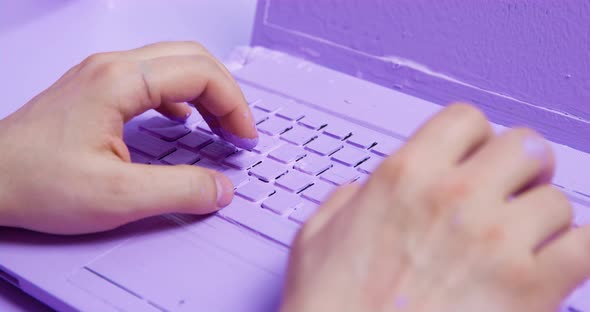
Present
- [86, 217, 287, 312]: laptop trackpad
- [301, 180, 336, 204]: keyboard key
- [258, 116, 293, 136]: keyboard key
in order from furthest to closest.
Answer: [258, 116, 293, 136]: keyboard key
[301, 180, 336, 204]: keyboard key
[86, 217, 287, 312]: laptop trackpad

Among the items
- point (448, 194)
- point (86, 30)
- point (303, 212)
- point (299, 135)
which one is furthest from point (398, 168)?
point (86, 30)

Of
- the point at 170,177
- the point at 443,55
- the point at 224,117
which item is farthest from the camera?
the point at 443,55

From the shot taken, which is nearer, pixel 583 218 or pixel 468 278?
pixel 468 278

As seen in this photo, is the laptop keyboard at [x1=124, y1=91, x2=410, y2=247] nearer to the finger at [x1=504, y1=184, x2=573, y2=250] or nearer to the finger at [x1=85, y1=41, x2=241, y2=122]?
the finger at [x1=85, y1=41, x2=241, y2=122]

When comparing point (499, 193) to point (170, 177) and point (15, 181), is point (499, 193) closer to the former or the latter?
point (170, 177)

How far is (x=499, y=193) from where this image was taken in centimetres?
39

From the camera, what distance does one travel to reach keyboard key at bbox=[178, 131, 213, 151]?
66 centimetres

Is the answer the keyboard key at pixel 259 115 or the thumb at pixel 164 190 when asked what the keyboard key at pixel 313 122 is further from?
the thumb at pixel 164 190

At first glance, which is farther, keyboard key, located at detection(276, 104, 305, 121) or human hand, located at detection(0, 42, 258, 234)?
keyboard key, located at detection(276, 104, 305, 121)

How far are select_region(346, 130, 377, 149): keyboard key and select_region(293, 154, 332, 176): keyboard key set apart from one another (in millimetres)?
46

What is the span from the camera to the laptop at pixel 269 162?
50cm

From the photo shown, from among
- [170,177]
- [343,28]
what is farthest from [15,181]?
[343,28]

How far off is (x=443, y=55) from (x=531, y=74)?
0.34 ft

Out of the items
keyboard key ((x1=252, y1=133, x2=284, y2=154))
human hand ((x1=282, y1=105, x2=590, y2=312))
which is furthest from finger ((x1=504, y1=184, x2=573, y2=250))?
keyboard key ((x1=252, y1=133, x2=284, y2=154))
